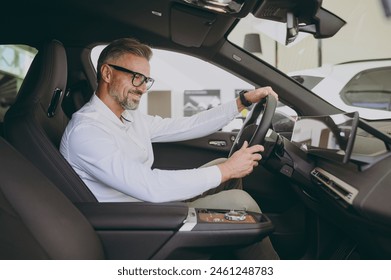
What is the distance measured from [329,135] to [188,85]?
5.84ft

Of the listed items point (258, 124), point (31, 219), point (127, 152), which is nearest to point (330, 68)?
point (258, 124)

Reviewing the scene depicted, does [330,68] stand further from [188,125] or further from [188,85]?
[188,125]

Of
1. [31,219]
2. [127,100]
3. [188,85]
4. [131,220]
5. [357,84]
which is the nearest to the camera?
[31,219]

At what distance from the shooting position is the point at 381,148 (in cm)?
103

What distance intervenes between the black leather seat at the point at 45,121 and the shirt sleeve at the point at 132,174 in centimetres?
7

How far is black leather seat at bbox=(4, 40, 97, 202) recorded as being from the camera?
1.06 metres

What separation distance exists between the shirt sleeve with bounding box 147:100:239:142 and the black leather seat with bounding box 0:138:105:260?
0.93 metres

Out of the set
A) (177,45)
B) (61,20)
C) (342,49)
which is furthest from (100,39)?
(342,49)

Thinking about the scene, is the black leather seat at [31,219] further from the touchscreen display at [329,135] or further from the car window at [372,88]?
the car window at [372,88]

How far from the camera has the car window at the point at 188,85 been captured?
1.97 meters

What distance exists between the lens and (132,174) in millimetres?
1072

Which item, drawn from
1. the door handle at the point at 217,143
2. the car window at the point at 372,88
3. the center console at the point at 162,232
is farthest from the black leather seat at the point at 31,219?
the car window at the point at 372,88
